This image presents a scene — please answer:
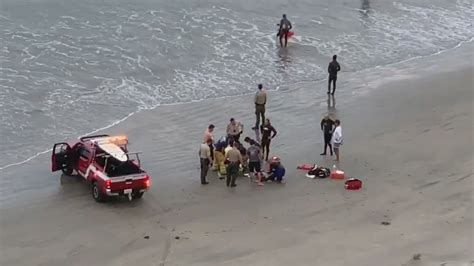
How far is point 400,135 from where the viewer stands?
20797 mm

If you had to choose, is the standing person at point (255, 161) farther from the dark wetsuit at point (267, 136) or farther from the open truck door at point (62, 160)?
the open truck door at point (62, 160)

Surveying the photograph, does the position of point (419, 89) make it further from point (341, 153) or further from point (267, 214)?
point (267, 214)

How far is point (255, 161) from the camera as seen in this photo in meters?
17.9

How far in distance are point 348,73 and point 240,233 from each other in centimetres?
1463

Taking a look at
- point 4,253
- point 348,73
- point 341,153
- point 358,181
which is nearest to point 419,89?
point 348,73

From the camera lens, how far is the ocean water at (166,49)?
2403cm

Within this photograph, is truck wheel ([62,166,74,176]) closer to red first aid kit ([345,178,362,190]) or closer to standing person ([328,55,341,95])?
red first aid kit ([345,178,362,190])

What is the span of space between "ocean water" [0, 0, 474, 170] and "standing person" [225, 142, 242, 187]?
18.1 feet

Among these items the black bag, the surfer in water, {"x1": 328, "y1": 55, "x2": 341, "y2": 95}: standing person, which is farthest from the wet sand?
the surfer in water

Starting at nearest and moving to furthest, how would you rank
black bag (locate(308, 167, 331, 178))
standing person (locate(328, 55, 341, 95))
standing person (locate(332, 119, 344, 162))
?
black bag (locate(308, 167, 331, 178))
standing person (locate(332, 119, 344, 162))
standing person (locate(328, 55, 341, 95))

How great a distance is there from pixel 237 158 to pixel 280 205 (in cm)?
172

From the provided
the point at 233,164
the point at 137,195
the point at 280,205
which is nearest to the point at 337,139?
the point at 233,164

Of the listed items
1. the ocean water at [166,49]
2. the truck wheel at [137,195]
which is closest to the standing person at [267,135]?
the truck wheel at [137,195]

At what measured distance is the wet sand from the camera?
1389 cm
